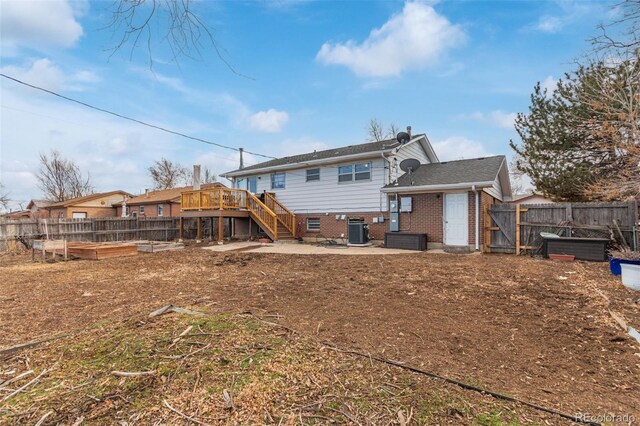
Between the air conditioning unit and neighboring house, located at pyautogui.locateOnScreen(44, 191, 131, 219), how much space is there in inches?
1051

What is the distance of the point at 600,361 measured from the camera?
8.99 feet

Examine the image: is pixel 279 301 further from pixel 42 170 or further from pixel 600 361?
pixel 42 170

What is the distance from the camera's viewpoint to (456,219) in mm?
11594

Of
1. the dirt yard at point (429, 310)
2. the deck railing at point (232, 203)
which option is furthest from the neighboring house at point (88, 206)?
the dirt yard at point (429, 310)

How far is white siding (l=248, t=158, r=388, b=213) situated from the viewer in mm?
13539

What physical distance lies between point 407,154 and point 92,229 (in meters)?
15.2

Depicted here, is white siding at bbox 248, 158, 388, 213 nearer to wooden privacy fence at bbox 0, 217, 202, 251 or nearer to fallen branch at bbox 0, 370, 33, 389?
wooden privacy fence at bbox 0, 217, 202, 251

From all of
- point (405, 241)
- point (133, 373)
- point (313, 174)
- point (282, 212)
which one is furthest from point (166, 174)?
point (133, 373)

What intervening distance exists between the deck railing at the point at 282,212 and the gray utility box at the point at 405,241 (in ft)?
16.7

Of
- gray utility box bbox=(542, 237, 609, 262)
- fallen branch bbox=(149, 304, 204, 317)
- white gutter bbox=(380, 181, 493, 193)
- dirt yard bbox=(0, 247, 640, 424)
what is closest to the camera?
dirt yard bbox=(0, 247, 640, 424)

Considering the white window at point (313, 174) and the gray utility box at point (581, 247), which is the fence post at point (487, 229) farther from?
the white window at point (313, 174)

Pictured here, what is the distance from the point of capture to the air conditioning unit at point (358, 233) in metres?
13.2

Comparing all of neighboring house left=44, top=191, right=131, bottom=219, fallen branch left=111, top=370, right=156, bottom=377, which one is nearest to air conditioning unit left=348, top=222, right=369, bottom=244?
fallen branch left=111, top=370, right=156, bottom=377

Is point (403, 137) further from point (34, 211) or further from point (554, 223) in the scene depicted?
point (34, 211)
